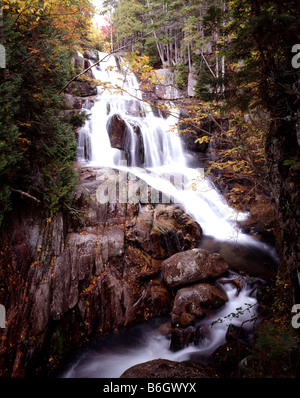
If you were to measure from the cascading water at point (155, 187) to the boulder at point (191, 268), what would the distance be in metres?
0.65

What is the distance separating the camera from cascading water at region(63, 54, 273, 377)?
4969mm

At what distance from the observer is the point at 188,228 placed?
784 cm

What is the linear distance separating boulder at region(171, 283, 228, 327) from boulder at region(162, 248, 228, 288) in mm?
237

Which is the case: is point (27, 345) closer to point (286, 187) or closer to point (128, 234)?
point (128, 234)

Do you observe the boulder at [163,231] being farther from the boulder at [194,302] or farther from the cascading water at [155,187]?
the boulder at [194,302]

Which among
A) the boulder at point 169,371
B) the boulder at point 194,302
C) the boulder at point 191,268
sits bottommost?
the boulder at point 169,371

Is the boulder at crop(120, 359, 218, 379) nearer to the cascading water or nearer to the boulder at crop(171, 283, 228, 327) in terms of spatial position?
the cascading water

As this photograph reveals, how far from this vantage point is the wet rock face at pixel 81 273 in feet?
14.5

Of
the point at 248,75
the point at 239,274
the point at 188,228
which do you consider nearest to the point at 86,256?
the point at 188,228

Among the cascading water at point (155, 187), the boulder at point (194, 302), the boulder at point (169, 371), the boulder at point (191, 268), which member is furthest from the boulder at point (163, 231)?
the boulder at point (169, 371)

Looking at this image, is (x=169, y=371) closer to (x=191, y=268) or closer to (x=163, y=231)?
(x=191, y=268)

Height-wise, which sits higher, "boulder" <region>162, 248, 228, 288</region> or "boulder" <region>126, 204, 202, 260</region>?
"boulder" <region>126, 204, 202, 260</region>

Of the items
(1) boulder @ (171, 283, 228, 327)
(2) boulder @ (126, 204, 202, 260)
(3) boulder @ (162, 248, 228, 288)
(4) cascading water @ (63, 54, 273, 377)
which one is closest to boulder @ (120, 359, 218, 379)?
(4) cascading water @ (63, 54, 273, 377)

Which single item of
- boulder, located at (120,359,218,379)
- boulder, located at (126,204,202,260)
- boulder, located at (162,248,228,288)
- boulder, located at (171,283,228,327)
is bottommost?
boulder, located at (120,359,218,379)
